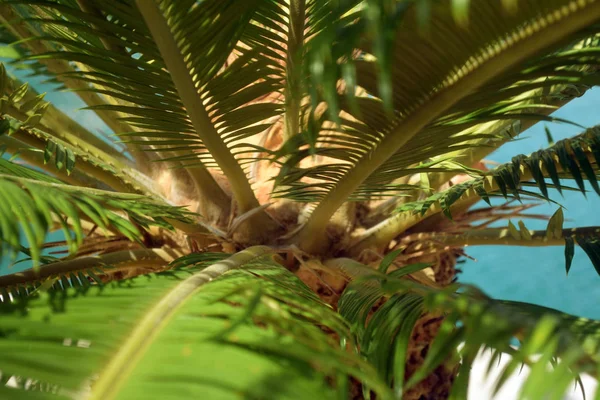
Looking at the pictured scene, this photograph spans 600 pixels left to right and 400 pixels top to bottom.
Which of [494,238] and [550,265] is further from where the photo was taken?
[550,265]

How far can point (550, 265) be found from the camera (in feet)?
19.6

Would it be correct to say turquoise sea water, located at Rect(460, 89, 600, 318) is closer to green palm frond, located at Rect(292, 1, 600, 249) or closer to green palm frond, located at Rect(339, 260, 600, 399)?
green palm frond, located at Rect(292, 1, 600, 249)

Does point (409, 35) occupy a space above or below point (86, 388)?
above

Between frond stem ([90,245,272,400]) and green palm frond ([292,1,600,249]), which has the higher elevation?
green palm frond ([292,1,600,249])

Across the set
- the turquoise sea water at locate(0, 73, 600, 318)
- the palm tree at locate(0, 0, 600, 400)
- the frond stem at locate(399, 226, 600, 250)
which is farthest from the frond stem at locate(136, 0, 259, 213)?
the turquoise sea water at locate(0, 73, 600, 318)

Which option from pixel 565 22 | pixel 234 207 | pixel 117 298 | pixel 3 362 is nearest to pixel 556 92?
pixel 565 22

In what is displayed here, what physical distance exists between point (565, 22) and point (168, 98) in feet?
1.86

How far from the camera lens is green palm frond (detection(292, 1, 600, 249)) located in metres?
0.42

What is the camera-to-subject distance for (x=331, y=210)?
36.9 inches

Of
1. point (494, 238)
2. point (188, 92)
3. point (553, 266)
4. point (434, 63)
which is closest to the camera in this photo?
point (434, 63)


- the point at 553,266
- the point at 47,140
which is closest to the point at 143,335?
the point at 47,140

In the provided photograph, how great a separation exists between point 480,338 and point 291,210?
83 cm

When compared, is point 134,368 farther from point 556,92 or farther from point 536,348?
point 556,92

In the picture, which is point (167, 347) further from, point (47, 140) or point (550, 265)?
point (550, 265)
